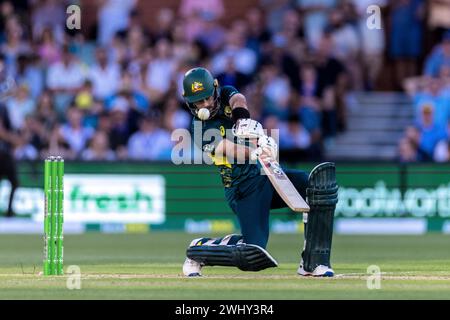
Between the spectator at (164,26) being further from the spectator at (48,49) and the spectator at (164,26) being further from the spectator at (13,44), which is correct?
the spectator at (13,44)

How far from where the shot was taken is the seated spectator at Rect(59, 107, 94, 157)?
20672 millimetres

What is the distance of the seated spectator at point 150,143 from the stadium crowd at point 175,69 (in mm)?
17

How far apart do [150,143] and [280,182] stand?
1016cm

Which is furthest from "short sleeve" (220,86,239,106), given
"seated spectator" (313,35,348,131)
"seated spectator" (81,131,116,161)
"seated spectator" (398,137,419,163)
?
"seated spectator" (313,35,348,131)

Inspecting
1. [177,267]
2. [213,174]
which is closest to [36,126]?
[213,174]

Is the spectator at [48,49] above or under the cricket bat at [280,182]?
above

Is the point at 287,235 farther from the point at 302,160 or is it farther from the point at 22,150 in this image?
the point at 22,150

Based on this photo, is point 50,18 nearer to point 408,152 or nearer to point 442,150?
point 408,152

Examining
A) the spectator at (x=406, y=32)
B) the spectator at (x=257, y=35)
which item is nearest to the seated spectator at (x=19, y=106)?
the spectator at (x=257, y=35)

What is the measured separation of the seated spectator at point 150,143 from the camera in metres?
20.5

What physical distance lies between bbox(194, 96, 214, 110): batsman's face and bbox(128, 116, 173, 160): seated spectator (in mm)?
9614

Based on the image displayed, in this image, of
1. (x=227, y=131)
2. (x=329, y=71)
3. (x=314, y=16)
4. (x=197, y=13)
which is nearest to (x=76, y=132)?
(x=197, y=13)

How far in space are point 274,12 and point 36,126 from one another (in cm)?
482

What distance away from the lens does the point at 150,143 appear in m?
20.6
